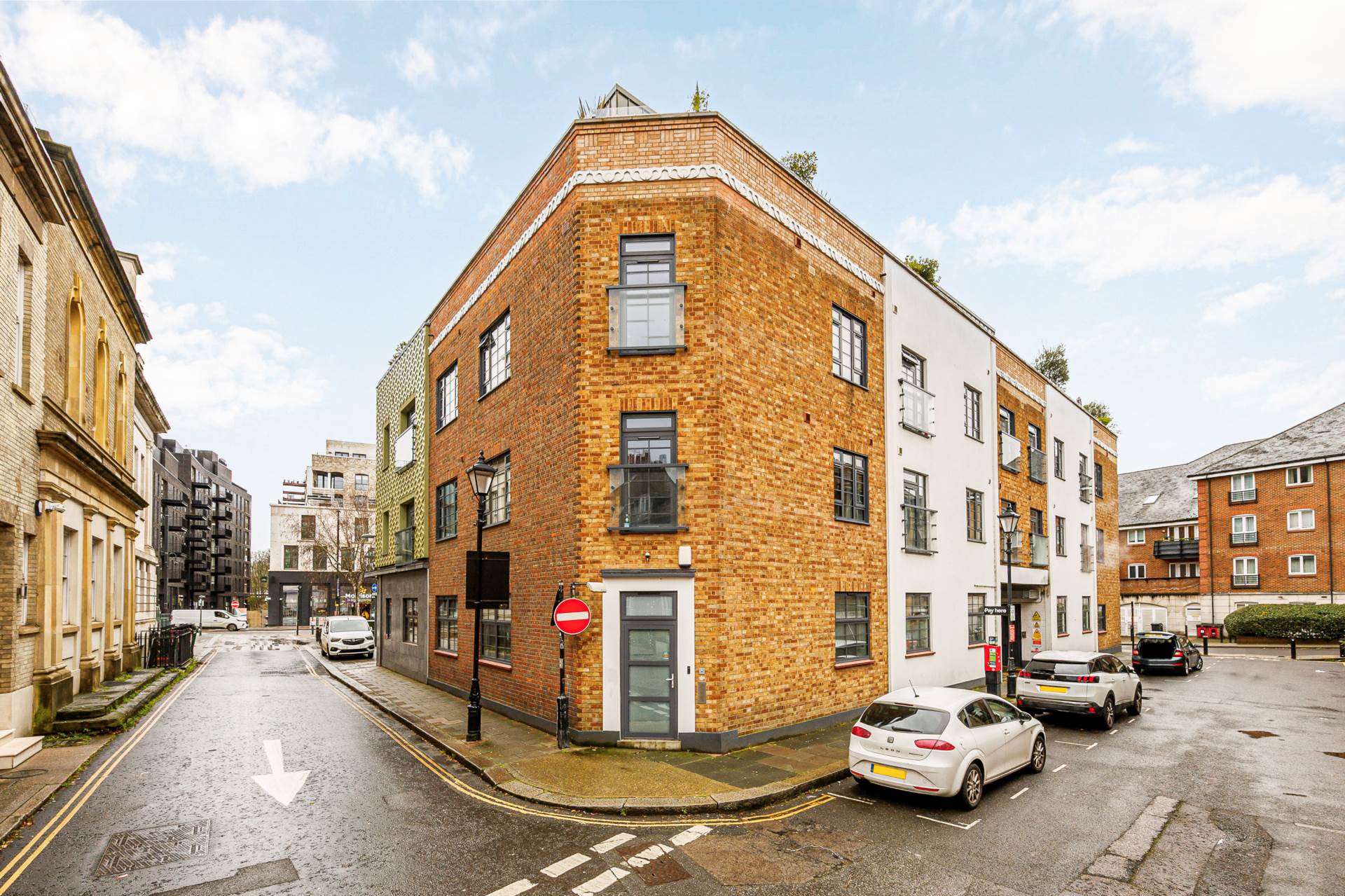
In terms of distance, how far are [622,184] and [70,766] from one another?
12879 millimetres

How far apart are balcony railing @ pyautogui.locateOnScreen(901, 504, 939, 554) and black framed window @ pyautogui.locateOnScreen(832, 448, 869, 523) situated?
1760mm

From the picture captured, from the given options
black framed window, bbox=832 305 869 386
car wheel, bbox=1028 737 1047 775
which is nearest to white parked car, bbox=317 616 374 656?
black framed window, bbox=832 305 869 386

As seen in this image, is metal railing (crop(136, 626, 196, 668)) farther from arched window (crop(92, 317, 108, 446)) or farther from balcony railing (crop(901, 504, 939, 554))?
balcony railing (crop(901, 504, 939, 554))

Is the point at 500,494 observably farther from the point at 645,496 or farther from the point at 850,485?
the point at 850,485

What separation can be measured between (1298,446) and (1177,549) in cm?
1112

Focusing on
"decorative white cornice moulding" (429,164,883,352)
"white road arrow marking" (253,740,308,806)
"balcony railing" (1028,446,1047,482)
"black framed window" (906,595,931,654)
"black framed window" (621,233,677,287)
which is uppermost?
"decorative white cornice moulding" (429,164,883,352)

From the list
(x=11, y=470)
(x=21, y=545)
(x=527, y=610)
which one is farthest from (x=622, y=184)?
(x=21, y=545)

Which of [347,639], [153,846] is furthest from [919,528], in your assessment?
[347,639]

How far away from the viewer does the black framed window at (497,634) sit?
1630 centimetres

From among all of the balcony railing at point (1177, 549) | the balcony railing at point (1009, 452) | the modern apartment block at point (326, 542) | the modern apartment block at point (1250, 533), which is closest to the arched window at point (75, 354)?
the balcony railing at point (1009, 452)

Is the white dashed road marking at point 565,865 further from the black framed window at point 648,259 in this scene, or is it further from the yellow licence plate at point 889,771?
the black framed window at point 648,259

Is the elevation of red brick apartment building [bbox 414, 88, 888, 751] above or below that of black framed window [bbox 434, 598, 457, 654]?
above

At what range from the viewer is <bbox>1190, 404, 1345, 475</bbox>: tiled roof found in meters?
43.8

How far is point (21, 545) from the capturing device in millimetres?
13875
